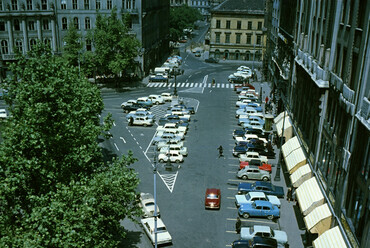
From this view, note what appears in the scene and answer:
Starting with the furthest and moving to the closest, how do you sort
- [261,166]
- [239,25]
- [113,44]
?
[239,25]
[113,44]
[261,166]

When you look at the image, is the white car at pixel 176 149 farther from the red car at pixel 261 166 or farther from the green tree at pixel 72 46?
the green tree at pixel 72 46

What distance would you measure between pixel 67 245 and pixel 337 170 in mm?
20084

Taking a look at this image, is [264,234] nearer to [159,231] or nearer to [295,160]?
[159,231]

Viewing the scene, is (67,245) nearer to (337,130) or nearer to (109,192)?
(109,192)

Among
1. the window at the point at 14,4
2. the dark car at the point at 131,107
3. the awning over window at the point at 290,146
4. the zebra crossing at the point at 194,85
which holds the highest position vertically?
the window at the point at 14,4

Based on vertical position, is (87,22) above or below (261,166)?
above

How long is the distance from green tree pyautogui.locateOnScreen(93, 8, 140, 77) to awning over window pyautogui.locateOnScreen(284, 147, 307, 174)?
1853 inches

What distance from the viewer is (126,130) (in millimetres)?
57062

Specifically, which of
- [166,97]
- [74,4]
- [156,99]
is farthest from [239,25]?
[156,99]

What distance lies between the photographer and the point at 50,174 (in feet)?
71.5

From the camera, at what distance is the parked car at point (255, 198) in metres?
35.4

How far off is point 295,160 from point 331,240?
45.4 ft

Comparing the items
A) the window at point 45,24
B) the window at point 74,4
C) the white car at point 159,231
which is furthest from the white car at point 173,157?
the window at point 45,24

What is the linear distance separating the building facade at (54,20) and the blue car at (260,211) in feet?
195
